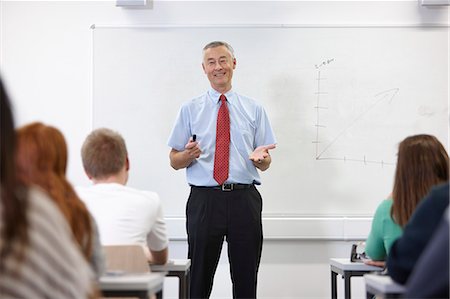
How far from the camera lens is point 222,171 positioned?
398 centimetres

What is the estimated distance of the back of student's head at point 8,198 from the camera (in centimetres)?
123

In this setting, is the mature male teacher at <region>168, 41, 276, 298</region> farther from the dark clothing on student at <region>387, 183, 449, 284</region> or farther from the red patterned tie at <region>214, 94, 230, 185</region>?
the dark clothing on student at <region>387, 183, 449, 284</region>

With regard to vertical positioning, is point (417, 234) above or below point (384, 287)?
above

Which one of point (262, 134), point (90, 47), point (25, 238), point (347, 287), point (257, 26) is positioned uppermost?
point (257, 26)

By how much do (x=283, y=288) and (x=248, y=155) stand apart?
122 centimetres

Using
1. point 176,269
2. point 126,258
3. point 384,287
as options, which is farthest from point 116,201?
point 384,287

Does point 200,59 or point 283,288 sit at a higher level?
point 200,59

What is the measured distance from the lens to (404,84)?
4805 millimetres

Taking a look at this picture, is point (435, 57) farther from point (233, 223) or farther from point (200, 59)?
point (233, 223)

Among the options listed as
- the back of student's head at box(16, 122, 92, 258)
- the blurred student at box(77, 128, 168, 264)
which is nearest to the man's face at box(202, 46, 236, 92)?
the blurred student at box(77, 128, 168, 264)

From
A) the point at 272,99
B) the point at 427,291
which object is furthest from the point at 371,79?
the point at 427,291

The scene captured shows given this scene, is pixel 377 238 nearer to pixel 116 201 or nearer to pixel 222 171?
pixel 116 201

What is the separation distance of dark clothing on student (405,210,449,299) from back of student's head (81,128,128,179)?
150 centimetres

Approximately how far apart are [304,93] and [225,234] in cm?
137
